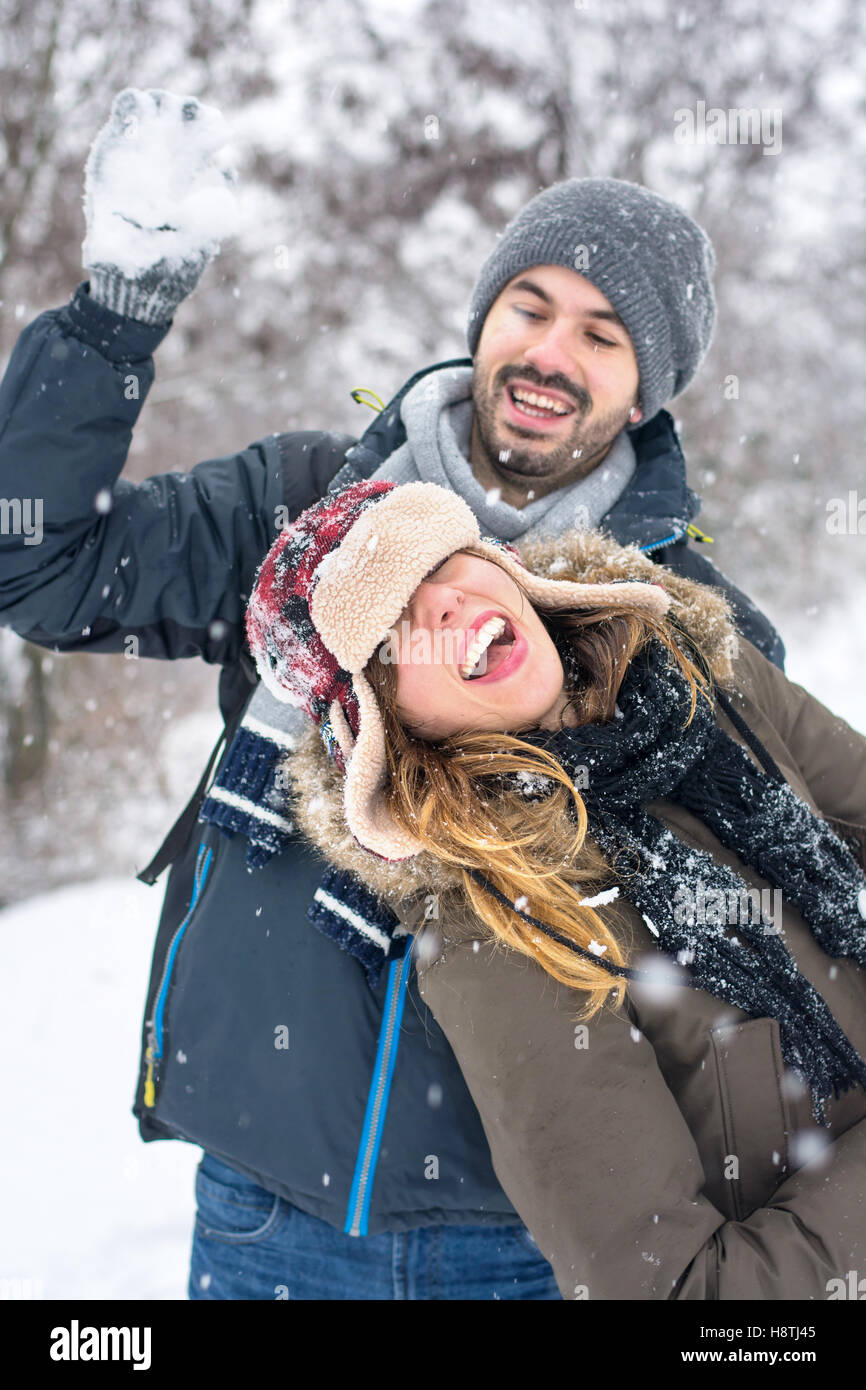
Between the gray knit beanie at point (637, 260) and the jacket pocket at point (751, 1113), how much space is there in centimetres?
169

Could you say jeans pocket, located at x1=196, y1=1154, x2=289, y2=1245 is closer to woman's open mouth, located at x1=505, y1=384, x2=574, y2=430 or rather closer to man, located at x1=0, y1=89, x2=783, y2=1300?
man, located at x1=0, y1=89, x2=783, y2=1300

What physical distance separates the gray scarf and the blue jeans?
1532mm

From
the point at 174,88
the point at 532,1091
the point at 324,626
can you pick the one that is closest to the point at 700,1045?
the point at 532,1091

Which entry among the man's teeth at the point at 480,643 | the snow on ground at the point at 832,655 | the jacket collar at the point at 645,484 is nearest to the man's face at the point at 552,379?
the jacket collar at the point at 645,484

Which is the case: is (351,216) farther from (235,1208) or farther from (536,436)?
(235,1208)

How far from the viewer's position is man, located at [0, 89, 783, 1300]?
1.55 metres

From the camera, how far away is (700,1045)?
1343 mm

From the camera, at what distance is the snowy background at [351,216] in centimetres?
563

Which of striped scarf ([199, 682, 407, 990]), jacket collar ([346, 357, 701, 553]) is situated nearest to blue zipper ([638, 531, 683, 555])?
jacket collar ([346, 357, 701, 553])

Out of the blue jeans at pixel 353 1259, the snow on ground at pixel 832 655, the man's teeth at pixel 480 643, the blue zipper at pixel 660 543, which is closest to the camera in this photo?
the man's teeth at pixel 480 643

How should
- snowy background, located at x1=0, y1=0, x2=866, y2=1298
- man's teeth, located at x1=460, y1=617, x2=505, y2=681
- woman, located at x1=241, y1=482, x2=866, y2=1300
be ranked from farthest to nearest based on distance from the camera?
snowy background, located at x1=0, y1=0, x2=866, y2=1298
man's teeth, located at x1=460, y1=617, x2=505, y2=681
woman, located at x1=241, y1=482, x2=866, y2=1300

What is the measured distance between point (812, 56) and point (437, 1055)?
9.80m

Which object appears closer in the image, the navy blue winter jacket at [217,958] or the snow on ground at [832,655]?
the navy blue winter jacket at [217,958]

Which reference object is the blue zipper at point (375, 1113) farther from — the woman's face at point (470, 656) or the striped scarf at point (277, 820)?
the woman's face at point (470, 656)
